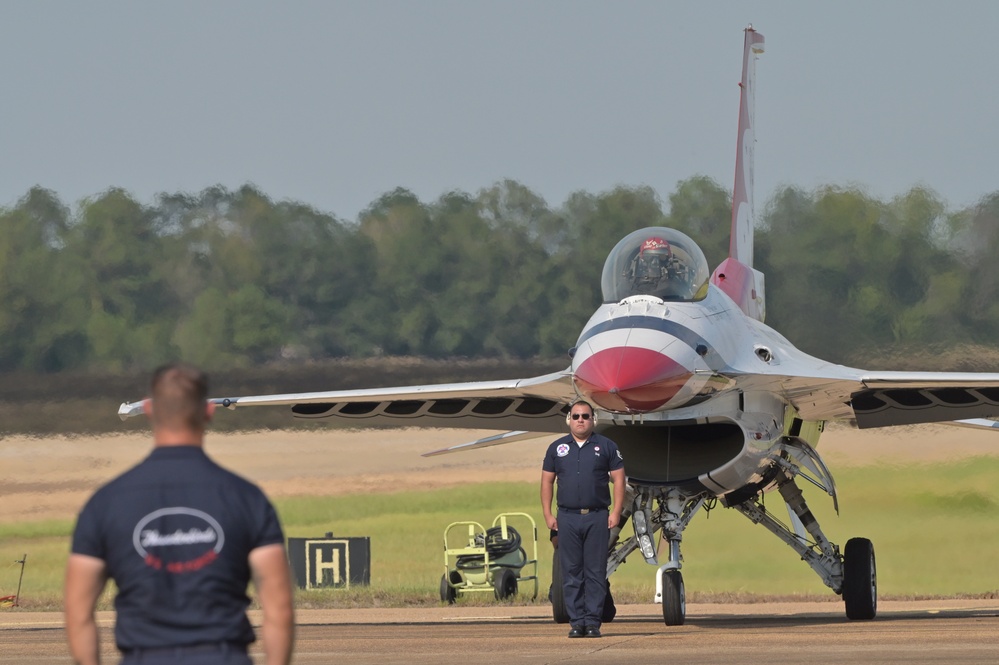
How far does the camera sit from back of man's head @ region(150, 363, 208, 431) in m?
4.50

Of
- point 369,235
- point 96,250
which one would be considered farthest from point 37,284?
point 369,235

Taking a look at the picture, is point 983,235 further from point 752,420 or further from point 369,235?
point 752,420

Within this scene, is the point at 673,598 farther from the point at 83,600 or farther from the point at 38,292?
the point at 38,292

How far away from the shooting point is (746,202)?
2009 cm

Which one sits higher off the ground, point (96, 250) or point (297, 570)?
point (96, 250)

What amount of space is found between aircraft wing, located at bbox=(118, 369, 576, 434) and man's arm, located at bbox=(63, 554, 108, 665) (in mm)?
9759

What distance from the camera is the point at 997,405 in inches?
607

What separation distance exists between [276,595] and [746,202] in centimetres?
1628

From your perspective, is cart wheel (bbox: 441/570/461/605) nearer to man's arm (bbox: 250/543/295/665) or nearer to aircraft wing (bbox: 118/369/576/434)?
aircraft wing (bbox: 118/369/576/434)

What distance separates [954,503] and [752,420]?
339 inches

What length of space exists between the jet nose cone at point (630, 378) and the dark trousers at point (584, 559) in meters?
0.87

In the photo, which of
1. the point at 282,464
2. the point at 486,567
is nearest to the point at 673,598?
the point at 486,567

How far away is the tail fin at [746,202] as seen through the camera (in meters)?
17.0

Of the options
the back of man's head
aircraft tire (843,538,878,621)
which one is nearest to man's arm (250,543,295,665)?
the back of man's head
